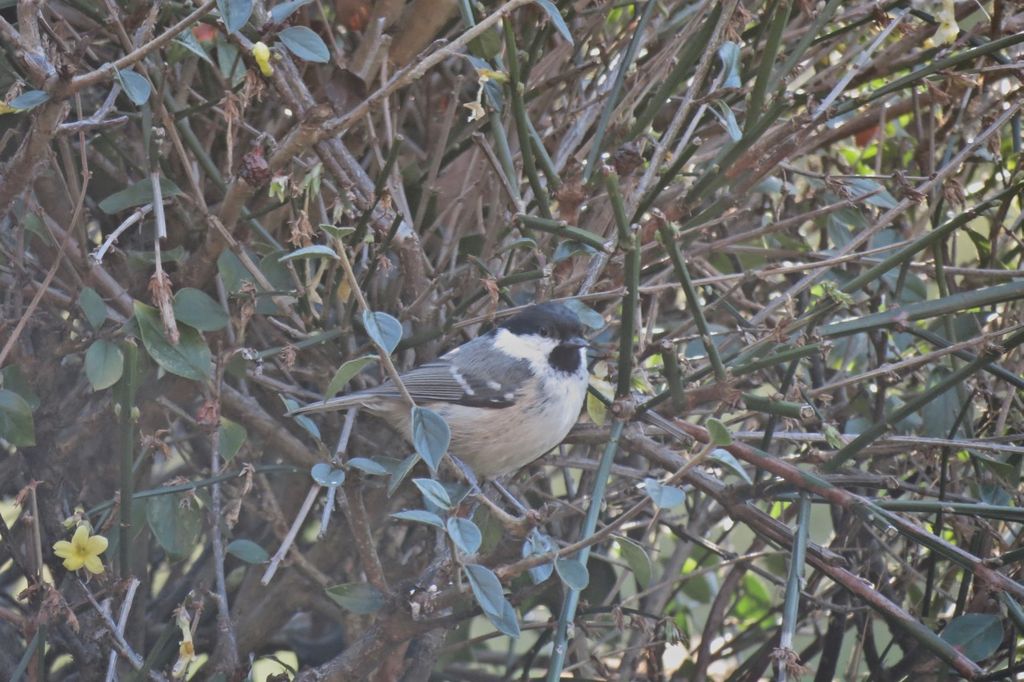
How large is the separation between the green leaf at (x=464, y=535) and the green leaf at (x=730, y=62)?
2.90 ft

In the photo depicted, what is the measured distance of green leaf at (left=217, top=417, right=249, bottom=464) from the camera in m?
1.70

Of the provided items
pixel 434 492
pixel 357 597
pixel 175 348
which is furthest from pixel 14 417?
pixel 434 492

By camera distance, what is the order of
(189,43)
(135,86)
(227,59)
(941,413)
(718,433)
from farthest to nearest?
1. (941,413)
2. (227,59)
3. (189,43)
4. (135,86)
5. (718,433)

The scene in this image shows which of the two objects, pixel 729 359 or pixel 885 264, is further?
pixel 729 359

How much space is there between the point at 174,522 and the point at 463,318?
655 millimetres

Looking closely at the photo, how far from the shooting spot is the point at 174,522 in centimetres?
171

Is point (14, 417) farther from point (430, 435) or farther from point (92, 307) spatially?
point (430, 435)

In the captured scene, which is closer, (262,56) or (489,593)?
(489,593)

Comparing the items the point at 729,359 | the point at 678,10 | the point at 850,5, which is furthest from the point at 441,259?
the point at 850,5

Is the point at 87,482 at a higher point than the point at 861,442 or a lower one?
lower

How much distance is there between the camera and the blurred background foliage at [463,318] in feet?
5.26

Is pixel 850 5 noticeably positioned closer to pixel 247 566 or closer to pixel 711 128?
pixel 711 128

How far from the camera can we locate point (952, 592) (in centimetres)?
227

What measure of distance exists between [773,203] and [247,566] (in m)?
1.44
